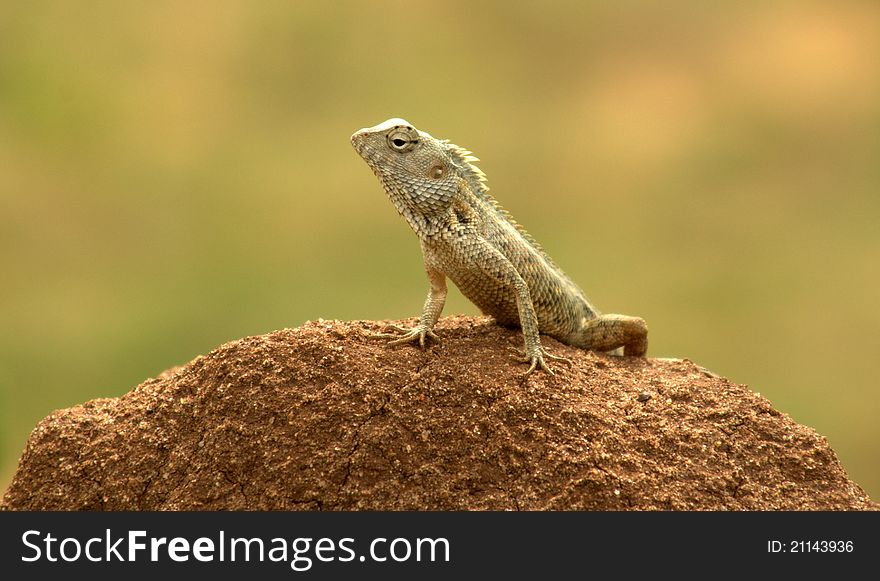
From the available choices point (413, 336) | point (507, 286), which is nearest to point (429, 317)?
point (413, 336)

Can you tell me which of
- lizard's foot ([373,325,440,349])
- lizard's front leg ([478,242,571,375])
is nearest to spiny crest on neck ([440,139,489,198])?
lizard's front leg ([478,242,571,375])

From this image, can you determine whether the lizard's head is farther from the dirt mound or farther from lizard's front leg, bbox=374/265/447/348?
the dirt mound

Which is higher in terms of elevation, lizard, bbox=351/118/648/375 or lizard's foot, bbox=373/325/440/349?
lizard, bbox=351/118/648/375

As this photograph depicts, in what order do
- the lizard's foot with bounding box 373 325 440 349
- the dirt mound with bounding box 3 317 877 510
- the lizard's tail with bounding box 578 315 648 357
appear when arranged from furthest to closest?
the lizard's tail with bounding box 578 315 648 357, the lizard's foot with bounding box 373 325 440 349, the dirt mound with bounding box 3 317 877 510

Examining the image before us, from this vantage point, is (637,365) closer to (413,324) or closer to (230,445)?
(413,324)

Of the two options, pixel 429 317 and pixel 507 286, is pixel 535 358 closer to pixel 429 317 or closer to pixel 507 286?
pixel 507 286

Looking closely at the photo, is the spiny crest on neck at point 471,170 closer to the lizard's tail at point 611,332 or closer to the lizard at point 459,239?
the lizard at point 459,239
